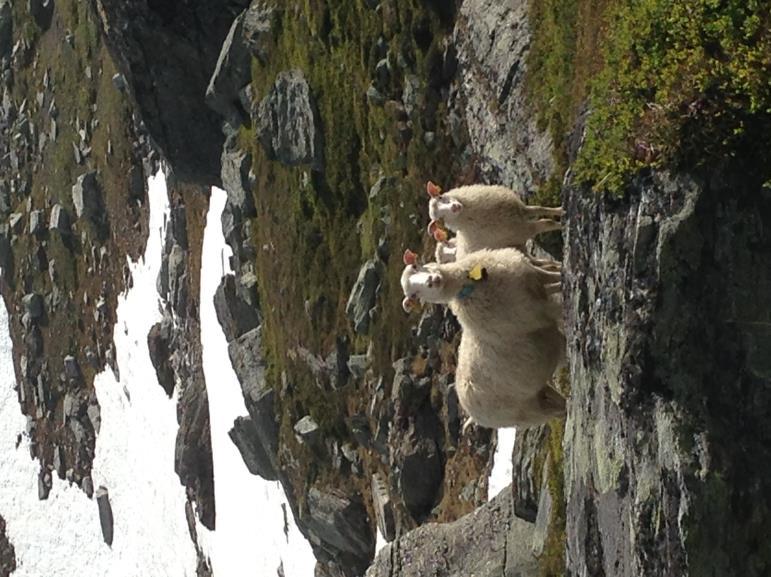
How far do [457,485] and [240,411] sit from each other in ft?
47.0

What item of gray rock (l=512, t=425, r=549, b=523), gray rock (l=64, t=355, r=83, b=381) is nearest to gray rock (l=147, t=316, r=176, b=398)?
gray rock (l=64, t=355, r=83, b=381)

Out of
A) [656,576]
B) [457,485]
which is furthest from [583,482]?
[457,485]

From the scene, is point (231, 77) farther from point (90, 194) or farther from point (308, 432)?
point (90, 194)

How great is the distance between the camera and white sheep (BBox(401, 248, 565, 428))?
1289 cm

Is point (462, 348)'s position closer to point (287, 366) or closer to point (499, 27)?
point (499, 27)

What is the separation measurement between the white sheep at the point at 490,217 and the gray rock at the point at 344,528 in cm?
1801

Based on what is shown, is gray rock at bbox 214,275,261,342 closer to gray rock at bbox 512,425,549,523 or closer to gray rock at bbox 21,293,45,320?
gray rock at bbox 512,425,549,523

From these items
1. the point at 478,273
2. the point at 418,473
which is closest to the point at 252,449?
the point at 418,473

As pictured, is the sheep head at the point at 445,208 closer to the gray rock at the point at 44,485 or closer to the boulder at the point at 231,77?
the boulder at the point at 231,77

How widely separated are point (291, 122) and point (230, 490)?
666 inches

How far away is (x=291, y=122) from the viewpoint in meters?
31.5

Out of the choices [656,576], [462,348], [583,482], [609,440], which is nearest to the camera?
[656,576]

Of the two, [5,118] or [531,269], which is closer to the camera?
[531,269]

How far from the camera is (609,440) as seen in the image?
1011 cm
